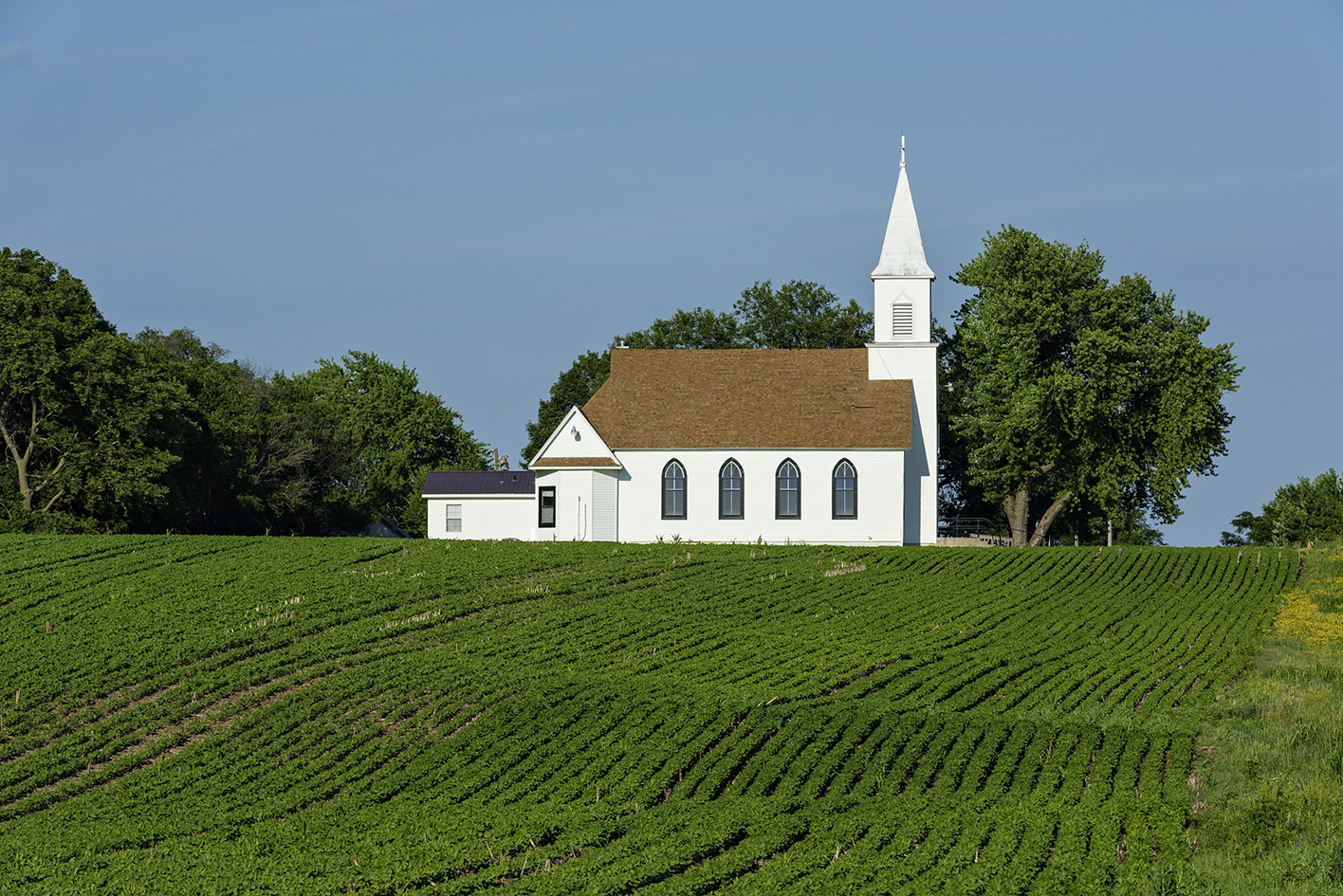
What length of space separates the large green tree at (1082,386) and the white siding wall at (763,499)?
27.5 ft

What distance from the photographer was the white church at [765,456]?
4866cm

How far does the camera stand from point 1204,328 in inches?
2126

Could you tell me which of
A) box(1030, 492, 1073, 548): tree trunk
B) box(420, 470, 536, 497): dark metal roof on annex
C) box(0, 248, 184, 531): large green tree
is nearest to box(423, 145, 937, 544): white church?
box(420, 470, 536, 497): dark metal roof on annex

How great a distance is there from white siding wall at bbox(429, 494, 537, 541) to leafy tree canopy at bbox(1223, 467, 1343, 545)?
30.9m

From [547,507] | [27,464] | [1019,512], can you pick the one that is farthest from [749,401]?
[27,464]

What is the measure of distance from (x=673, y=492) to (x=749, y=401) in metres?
4.74

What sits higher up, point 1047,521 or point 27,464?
point 27,464

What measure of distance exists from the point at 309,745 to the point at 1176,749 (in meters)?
13.9

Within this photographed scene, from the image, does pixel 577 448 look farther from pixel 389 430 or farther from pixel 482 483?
pixel 389 430

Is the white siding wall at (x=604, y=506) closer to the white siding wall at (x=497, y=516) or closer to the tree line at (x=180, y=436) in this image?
the white siding wall at (x=497, y=516)

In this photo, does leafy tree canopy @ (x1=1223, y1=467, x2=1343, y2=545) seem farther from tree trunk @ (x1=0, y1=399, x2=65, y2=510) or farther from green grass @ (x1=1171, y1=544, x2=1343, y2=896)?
tree trunk @ (x1=0, y1=399, x2=65, y2=510)

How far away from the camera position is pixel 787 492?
4909 centimetres

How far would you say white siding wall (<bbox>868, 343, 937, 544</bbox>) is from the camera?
50.2 meters

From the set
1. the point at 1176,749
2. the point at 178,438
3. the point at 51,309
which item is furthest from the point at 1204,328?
the point at 51,309
